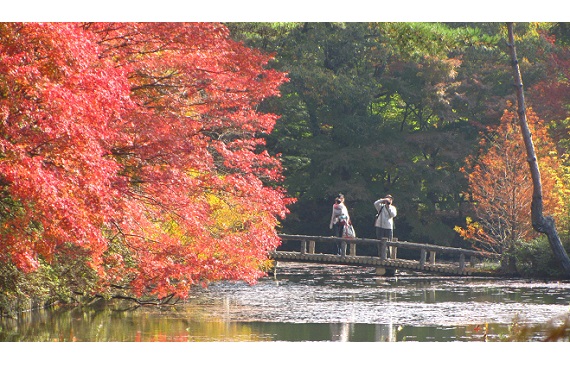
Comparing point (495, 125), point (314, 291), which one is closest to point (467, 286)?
point (314, 291)

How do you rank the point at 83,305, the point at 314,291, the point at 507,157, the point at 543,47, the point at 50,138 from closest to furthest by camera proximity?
the point at 50,138 < the point at 83,305 < the point at 314,291 < the point at 507,157 < the point at 543,47

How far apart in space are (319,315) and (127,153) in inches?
172

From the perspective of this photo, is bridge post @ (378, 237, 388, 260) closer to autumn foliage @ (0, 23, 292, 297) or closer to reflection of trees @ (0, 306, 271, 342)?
autumn foliage @ (0, 23, 292, 297)

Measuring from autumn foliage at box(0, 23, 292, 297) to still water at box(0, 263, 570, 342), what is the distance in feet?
2.55

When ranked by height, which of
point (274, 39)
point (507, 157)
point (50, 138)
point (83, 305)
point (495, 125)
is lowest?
point (83, 305)

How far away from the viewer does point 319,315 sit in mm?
16156

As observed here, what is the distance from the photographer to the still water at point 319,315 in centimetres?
1331

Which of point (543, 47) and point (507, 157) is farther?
point (543, 47)

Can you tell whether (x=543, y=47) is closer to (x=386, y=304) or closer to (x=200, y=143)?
(x=386, y=304)

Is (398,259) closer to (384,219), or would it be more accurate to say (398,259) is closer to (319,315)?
(384,219)

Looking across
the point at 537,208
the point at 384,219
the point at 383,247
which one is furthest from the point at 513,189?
the point at 537,208

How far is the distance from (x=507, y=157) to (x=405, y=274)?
3922mm

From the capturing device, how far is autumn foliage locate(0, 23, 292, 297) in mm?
11203

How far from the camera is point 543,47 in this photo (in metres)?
31.0
